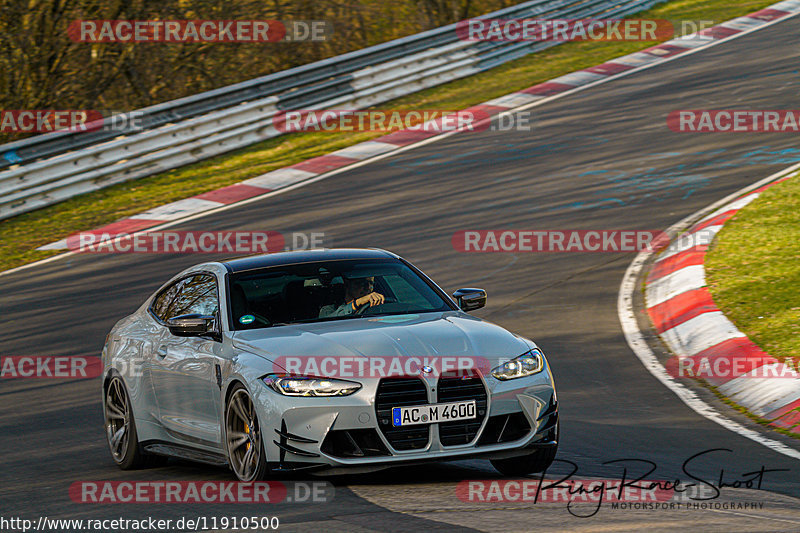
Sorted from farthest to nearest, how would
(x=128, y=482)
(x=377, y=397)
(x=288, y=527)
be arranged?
(x=128, y=482), (x=377, y=397), (x=288, y=527)

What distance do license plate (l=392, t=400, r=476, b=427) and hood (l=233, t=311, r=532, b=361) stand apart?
30 cm

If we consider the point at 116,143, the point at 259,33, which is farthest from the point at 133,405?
the point at 259,33

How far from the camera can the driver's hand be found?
24.3 feet

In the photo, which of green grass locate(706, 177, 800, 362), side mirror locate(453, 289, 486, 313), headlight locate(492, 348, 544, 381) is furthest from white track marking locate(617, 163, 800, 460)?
side mirror locate(453, 289, 486, 313)

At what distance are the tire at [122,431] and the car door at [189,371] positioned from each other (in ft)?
1.27

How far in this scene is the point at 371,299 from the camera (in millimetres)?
7445

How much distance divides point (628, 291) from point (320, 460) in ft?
21.6

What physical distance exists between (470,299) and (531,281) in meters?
5.05

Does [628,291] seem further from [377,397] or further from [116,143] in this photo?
[116,143]

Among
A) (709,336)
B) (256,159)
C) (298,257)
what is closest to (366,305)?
(298,257)

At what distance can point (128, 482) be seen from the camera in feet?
23.9

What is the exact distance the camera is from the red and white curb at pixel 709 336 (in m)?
8.34

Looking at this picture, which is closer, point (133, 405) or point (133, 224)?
point (133, 405)

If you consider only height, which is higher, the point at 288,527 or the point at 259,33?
the point at 259,33
